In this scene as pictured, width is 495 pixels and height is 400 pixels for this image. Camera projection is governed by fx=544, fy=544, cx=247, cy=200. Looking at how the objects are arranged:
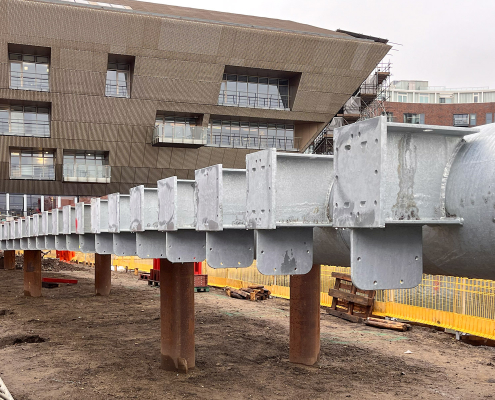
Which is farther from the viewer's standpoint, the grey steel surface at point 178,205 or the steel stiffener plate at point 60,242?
the steel stiffener plate at point 60,242

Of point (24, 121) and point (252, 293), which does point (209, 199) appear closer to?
point (252, 293)

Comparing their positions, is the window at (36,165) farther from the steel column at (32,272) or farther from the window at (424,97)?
the window at (424,97)

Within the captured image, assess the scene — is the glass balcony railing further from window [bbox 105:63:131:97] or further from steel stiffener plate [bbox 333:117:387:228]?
steel stiffener plate [bbox 333:117:387:228]

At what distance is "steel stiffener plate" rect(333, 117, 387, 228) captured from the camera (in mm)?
3955

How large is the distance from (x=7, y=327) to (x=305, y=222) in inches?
762

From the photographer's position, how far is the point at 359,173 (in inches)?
164

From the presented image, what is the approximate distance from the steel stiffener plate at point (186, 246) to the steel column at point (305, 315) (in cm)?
644

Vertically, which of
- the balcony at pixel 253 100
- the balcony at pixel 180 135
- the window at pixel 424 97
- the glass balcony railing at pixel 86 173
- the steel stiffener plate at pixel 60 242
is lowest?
the steel stiffener plate at pixel 60 242

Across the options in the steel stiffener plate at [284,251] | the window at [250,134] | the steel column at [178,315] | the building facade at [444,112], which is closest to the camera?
the steel stiffener plate at [284,251]

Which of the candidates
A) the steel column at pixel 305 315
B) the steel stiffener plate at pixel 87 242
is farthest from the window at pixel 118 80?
the steel column at pixel 305 315

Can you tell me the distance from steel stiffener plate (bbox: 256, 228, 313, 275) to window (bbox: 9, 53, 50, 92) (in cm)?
3742

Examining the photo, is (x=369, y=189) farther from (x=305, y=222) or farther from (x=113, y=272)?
(x=113, y=272)

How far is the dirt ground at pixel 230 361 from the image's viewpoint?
1309 centimetres

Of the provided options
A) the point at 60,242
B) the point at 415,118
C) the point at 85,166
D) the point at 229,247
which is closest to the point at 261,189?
Answer: the point at 229,247
